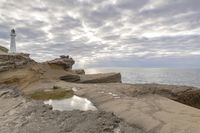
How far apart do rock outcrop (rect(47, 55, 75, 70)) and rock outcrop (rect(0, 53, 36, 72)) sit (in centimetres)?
222

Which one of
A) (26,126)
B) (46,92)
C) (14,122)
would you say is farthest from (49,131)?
(46,92)

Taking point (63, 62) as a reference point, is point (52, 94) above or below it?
below

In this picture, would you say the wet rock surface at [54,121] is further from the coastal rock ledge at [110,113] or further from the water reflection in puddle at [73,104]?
the water reflection in puddle at [73,104]

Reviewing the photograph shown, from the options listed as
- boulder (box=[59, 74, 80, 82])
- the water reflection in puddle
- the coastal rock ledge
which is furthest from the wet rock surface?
boulder (box=[59, 74, 80, 82])

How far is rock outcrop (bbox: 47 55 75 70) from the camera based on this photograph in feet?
58.6

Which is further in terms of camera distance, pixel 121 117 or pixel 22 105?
pixel 22 105

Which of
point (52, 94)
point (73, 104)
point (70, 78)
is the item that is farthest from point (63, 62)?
point (73, 104)

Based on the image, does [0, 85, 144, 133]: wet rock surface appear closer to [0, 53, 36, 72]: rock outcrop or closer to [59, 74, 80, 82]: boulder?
[0, 53, 36, 72]: rock outcrop

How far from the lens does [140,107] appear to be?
809 cm

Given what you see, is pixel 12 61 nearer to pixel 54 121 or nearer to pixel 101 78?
pixel 101 78

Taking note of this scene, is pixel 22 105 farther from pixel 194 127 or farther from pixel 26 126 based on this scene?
pixel 194 127

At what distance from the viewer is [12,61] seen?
15.1m

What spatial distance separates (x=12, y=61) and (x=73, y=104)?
7139 millimetres

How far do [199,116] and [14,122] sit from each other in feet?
16.4
